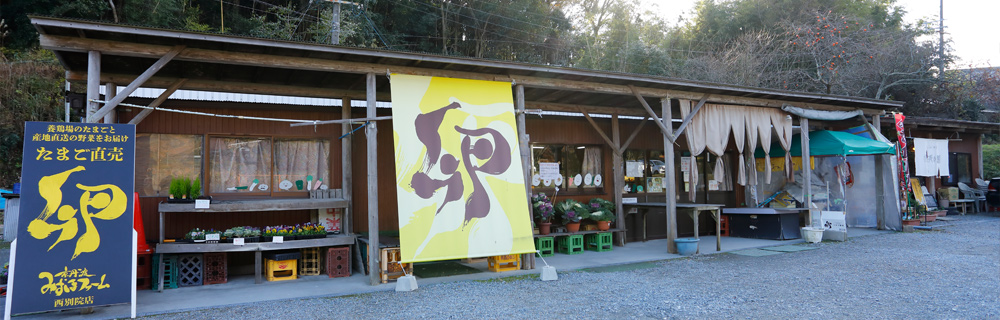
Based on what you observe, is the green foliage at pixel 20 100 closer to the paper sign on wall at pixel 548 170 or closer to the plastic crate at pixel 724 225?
the paper sign on wall at pixel 548 170

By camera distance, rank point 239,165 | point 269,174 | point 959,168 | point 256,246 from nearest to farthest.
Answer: point 256,246 < point 239,165 < point 269,174 < point 959,168

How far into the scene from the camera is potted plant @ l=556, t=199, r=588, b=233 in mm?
9685

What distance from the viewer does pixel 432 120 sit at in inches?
278

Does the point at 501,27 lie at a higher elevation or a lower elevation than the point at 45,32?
higher

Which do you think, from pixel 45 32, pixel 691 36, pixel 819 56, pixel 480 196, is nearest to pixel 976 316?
pixel 480 196

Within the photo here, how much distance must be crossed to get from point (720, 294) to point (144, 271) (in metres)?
6.63

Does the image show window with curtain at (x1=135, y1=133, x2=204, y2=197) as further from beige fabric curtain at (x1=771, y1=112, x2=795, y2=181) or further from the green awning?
the green awning

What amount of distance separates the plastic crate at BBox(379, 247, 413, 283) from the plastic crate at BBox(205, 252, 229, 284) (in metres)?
2.02

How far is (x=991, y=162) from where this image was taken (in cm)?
2198

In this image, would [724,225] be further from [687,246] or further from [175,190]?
[175,190]

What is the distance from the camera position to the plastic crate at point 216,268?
7.09m

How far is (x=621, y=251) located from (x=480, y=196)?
12.2ft

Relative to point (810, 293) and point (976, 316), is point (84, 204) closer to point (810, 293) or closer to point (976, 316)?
point (810, 293)

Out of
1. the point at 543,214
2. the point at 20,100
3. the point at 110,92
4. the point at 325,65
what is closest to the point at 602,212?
the point at 543,214
